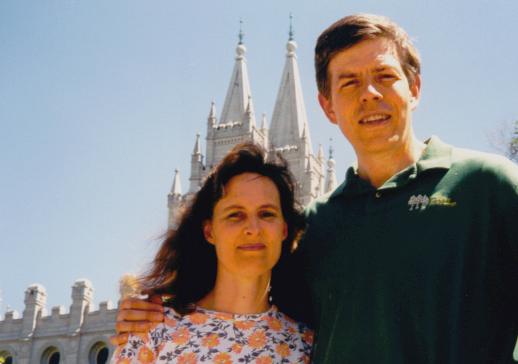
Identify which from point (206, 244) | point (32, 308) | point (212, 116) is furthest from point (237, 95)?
point (206, 244)

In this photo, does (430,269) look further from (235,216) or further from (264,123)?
(264,123)

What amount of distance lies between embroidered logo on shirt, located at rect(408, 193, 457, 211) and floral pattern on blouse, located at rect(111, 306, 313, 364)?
1028 mm

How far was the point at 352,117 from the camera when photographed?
3.20 meters

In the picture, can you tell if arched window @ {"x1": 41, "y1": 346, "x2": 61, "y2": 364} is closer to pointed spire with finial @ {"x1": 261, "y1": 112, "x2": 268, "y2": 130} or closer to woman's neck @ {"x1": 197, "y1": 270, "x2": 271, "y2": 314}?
pointed spire with finial @ {"x1": 261, "y1": 112, "x2": 268, "y2": 130}

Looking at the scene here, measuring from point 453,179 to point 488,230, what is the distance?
A: 302mm

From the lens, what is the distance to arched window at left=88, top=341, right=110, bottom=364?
29.2 meters

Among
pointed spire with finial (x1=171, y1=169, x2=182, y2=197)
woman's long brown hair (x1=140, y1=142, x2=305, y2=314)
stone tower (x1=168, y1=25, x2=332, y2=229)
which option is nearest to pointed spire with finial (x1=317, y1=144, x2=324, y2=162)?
stone tower (x1=168, y1=25, x2=332, y2=229)

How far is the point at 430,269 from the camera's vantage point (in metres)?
2.84

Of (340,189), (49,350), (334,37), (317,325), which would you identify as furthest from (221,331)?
(49,350)

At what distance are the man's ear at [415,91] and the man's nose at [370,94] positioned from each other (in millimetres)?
290

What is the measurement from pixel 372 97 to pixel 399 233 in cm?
64

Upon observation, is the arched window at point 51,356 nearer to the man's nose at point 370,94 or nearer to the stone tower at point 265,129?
the stone tower at point 265,129

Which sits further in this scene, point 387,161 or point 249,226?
point 249,226

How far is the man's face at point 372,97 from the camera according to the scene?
10.4 feet
